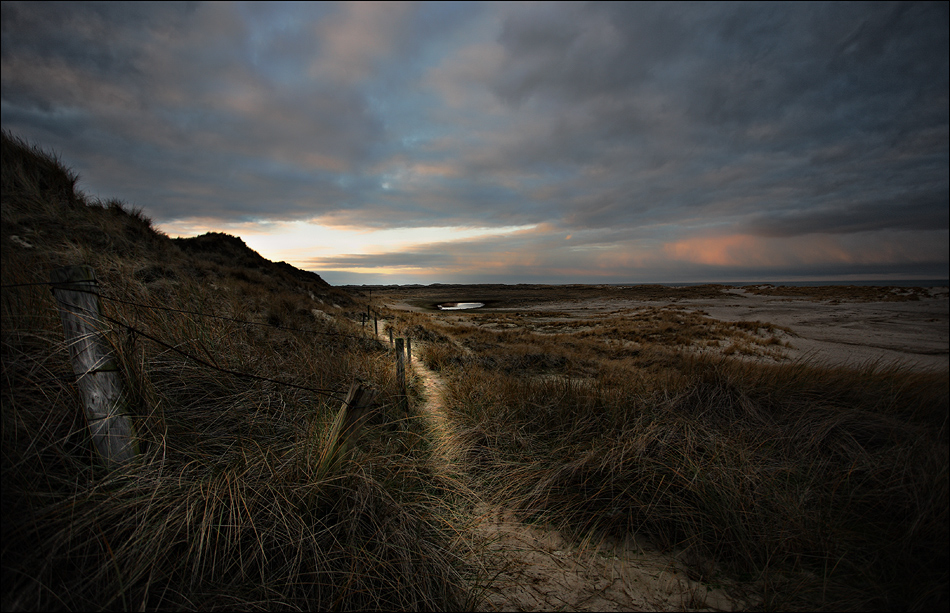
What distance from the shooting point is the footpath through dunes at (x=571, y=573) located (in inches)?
91.5

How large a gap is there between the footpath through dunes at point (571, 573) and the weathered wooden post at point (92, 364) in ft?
8.94

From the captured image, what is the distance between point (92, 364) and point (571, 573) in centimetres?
378

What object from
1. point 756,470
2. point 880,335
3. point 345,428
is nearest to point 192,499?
point 345,428

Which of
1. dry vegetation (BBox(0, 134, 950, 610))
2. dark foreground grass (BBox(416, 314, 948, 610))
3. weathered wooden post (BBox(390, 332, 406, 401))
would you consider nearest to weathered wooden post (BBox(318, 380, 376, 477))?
dry vegetation (BBox(0, 134, 950, 610))

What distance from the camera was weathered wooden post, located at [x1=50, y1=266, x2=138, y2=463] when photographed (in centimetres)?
217

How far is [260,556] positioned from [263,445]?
3.47ft

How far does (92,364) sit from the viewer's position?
2201mm

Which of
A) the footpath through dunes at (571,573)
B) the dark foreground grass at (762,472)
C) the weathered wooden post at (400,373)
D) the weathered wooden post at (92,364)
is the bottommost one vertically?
the footpath through dunes at (571,573)

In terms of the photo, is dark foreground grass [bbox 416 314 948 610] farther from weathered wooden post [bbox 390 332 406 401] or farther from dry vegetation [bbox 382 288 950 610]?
weathered wooden post [bbox 390 332 406 401]

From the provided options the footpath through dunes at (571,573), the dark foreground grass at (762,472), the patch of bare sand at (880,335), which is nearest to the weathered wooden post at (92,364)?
the footpath through dunes at (571,573)

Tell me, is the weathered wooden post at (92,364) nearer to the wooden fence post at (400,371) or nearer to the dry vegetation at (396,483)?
the dry vegetation at (396,483)

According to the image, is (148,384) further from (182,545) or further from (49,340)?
(182,545)

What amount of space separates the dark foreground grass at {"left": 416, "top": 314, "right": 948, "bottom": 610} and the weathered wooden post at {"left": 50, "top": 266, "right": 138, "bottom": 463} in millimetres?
3181

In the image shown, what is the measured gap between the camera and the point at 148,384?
2.71 metres
